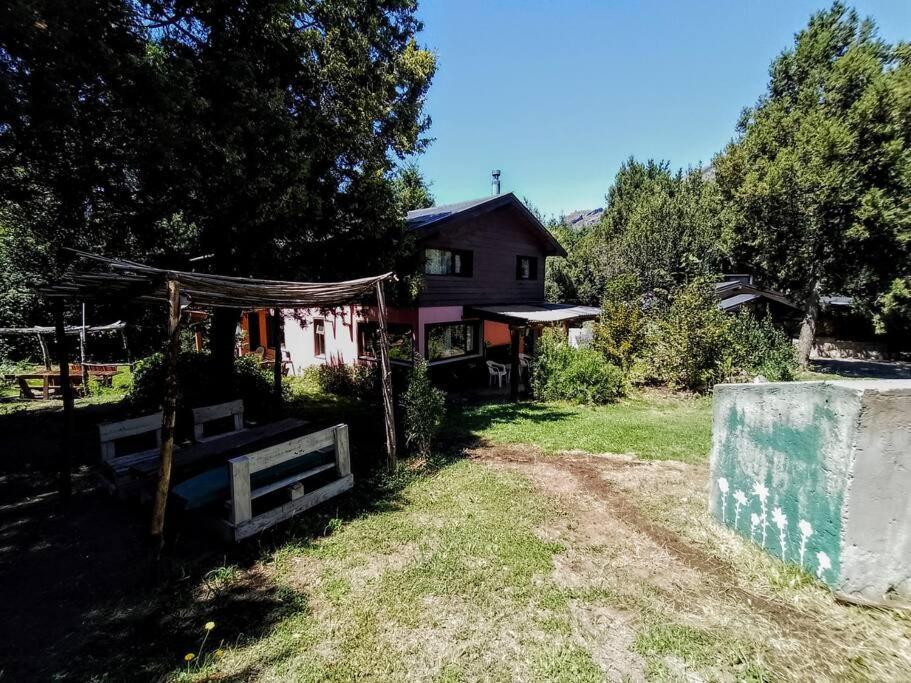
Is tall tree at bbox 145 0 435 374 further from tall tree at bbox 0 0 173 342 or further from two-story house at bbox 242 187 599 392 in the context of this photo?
two-story house at bbox 242 187 599 392

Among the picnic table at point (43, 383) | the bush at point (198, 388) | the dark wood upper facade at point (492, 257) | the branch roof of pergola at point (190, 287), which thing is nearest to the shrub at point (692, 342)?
the dark wood upper facade at point (492, 257)

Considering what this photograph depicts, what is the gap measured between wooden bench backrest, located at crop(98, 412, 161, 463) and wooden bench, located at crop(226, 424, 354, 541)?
2.70 metres

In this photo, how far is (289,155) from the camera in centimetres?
722

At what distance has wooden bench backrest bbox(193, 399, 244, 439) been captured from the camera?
696 centimetres

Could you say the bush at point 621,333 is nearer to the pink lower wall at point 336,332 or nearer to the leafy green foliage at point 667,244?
the leafy green foliage at point 667,244

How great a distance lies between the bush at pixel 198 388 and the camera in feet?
33.5

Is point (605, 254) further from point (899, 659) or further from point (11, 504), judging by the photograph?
point (11, 504)

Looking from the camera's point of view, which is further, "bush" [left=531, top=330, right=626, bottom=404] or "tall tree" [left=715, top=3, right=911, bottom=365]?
"tall tree" [left=715, top=3, right=911, bottom=365]

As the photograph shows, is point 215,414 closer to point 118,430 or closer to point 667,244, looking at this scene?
point 118,430

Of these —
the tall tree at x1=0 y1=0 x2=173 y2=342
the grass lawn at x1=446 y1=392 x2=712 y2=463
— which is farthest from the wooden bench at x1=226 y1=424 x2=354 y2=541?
the tall tree at x1=0 y1=0 x2=173 y2=342

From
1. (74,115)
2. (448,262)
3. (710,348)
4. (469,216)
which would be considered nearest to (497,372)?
(448,262)

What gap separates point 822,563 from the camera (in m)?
3.81

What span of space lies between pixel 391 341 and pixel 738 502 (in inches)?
446

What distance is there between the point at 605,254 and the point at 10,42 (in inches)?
984
